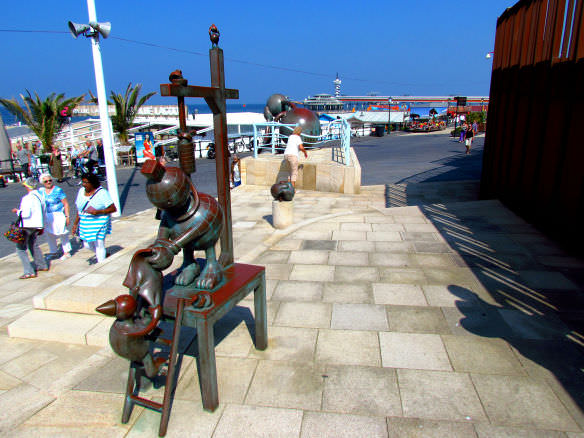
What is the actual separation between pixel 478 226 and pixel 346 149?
5857 mm

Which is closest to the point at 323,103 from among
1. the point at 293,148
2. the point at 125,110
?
the point at 125,110

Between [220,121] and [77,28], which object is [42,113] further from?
[220,121]

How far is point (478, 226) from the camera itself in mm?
7664

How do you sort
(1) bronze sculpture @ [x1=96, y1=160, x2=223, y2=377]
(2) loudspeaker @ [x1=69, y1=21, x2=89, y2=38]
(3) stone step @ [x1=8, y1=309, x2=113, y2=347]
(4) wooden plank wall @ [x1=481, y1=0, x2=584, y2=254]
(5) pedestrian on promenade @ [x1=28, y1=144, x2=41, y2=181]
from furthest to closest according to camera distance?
(5) pedestrian on promenade @ [x1=28, y1=144, x2=41, y2=181]
(2) loudspeaker @ [x1=69, y1=21, x2=89, y2=38]
(4) wooden plank wall @ [x1=481, y1=0, x2=584, y2=254]
(3) stone step @ [x1=8, y1=309, x2=113, y2=347]
(1) bronze sculpture @ [x1=96, y1=160, x2=223, y2=377]

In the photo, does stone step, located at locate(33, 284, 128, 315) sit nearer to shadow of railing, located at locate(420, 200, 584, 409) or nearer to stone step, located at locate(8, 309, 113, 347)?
stone step, located at locate(8, 309, 113, 347)

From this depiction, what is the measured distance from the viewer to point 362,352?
3715 millimetres

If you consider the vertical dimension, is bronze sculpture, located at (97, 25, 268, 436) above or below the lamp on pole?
below

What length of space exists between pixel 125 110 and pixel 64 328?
24719mm

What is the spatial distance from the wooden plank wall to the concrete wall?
13.0 ft

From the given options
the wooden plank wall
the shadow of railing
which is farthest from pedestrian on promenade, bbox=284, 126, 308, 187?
the wooden plank wall

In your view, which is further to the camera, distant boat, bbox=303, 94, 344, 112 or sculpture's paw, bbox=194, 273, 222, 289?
distant boat, bbox=303, 94, 344, 112

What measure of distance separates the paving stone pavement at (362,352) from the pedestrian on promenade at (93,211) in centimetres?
57

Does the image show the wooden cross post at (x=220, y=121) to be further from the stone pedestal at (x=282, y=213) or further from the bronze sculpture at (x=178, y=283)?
the stone pedestal at (x=282, y=213)

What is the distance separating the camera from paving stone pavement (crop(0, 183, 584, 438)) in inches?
112
